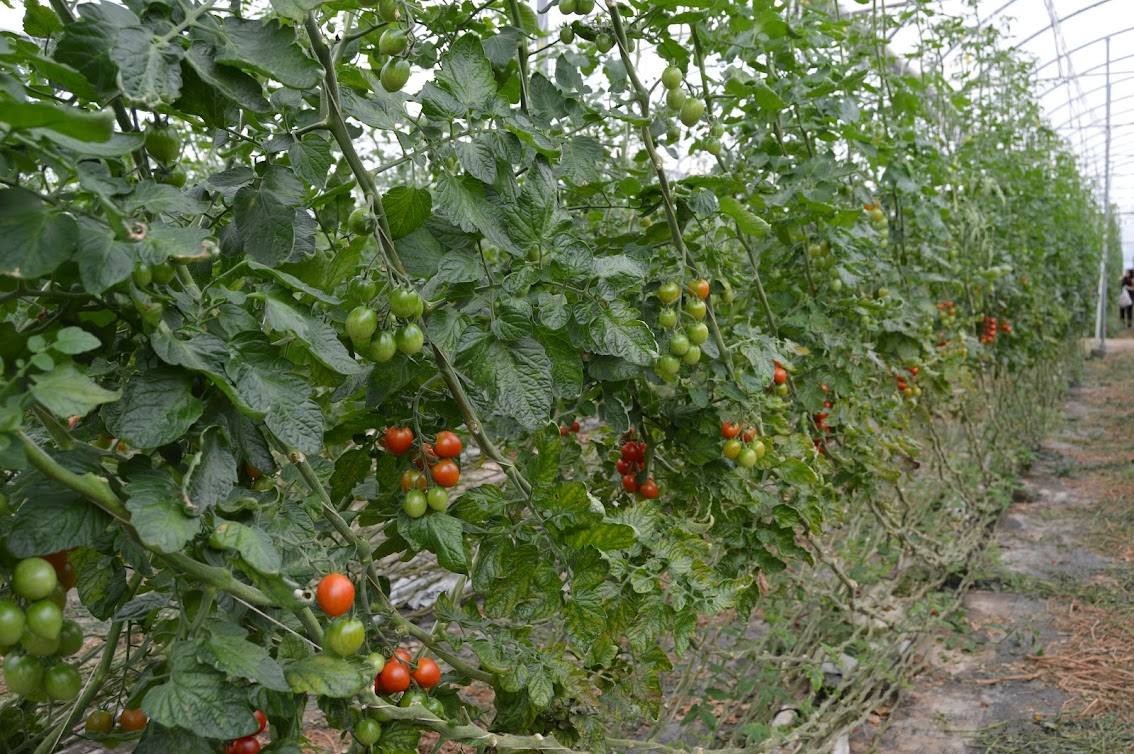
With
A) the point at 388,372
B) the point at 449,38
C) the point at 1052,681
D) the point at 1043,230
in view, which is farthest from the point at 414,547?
the point at 1043,230

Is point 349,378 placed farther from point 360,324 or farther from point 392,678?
point 392,678

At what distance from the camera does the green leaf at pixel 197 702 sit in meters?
0.69

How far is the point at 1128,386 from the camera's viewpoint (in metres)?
9.69

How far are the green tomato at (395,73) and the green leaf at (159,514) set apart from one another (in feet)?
1.77

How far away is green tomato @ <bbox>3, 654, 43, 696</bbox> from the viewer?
69 cm

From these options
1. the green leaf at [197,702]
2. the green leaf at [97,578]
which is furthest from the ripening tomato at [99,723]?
the green leaf at [197,702]

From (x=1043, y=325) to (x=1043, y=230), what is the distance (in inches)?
30.2

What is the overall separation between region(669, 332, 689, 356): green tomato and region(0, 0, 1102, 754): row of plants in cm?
2

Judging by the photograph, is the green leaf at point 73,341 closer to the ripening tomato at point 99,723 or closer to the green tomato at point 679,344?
the ripening tomato at point 99,723

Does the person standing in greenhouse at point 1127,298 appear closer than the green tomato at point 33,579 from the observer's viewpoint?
No

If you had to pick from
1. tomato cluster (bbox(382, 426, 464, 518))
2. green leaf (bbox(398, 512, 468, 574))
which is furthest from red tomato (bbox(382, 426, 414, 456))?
green leaf (bbox(398, 512, 468, 574))

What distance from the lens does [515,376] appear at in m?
1.01

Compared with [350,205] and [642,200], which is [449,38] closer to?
[350,205]

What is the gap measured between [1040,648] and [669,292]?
9.18 feet
